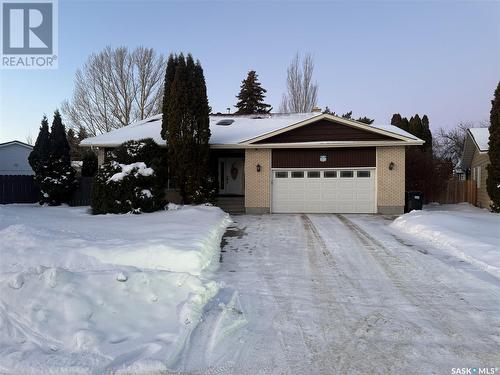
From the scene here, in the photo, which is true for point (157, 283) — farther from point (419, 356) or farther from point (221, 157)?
point (221, 157)

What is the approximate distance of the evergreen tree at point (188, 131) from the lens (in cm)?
1504

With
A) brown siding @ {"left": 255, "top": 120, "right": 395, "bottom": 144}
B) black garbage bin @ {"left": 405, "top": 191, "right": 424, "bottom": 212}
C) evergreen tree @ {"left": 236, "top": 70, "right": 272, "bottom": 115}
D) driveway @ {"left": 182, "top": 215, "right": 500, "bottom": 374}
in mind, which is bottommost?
driveway @ {"left": 182, "top": 215, "right": 500, "bottom": 374}

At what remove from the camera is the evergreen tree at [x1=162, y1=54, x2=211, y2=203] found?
592 inches

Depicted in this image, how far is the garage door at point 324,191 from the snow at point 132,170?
5.38 m

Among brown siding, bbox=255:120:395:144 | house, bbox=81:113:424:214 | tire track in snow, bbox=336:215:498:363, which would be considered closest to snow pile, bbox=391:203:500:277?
tire track in snow, bbox=336:215:498:363

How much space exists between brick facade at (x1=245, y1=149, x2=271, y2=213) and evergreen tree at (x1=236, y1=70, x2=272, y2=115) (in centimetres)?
2553

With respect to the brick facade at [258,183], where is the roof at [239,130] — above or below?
above

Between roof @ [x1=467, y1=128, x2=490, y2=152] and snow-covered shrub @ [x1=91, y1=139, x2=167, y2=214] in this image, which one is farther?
roof @ [x1=467, y1=128, x2=490, y2=152]

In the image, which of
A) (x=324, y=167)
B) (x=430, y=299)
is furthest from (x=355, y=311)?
(x=324, y=167)

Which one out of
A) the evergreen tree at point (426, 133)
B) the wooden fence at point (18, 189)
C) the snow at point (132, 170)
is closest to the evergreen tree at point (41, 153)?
the wooden fence at point (18, 189)

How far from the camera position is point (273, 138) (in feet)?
52.3

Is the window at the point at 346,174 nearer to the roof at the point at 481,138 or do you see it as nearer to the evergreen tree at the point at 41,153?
the roof at the point at 481,138

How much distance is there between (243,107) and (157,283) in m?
37.1

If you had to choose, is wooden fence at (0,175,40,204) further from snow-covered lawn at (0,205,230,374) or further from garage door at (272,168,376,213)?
snow-covered lawn at (0,205,230,374)
